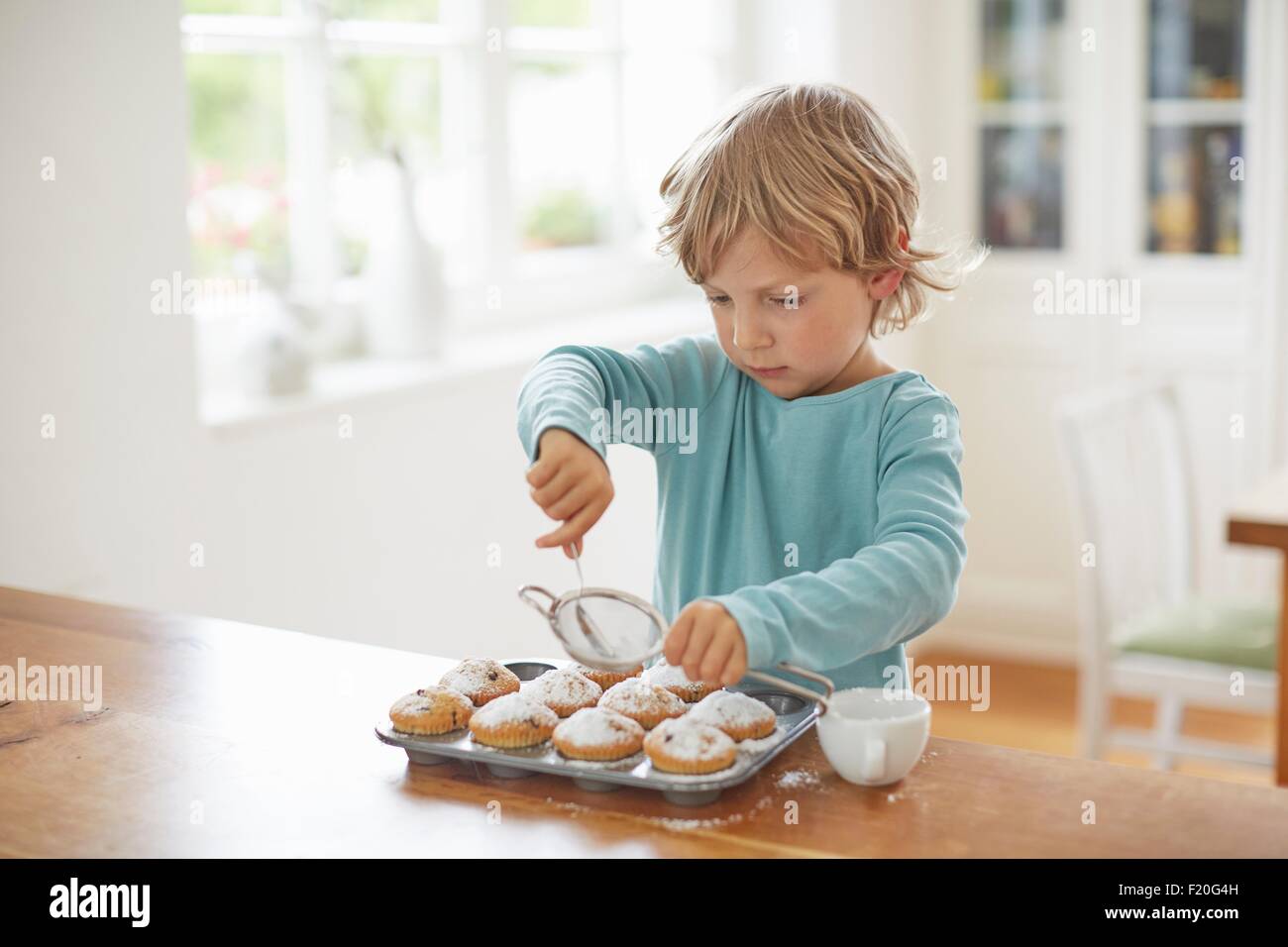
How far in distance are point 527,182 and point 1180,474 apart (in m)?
1.45

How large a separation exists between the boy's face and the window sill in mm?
1043

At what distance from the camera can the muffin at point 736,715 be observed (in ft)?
3.27

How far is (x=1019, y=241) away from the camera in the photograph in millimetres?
3650

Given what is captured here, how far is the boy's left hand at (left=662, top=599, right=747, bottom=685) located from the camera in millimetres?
937

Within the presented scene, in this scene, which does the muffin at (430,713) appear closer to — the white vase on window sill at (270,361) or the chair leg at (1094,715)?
the white vase on window sill at (270,361)

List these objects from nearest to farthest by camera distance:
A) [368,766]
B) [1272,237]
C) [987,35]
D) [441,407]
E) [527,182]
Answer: [368,766]
[441,407]
[527,182]
[1272,237]
[987,35]

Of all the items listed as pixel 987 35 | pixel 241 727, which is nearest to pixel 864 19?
pixel 987 35

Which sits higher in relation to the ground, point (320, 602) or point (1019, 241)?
point (1019, 241)

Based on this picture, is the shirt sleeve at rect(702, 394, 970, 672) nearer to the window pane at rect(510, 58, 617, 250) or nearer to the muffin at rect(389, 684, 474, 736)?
the muffin at rect(389, 684, 474, 736)

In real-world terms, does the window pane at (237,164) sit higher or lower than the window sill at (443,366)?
higher

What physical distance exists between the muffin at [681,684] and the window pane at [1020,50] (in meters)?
2.85

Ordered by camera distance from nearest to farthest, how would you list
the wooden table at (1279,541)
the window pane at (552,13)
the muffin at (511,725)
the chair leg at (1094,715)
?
the muffin at (511,725) < the wooden table at (1279,541) < the chair leg at (1094,715) < the window pane at (552,13)

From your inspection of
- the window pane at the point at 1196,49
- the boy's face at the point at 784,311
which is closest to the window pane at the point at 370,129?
the boy's face at the point at 784,311
